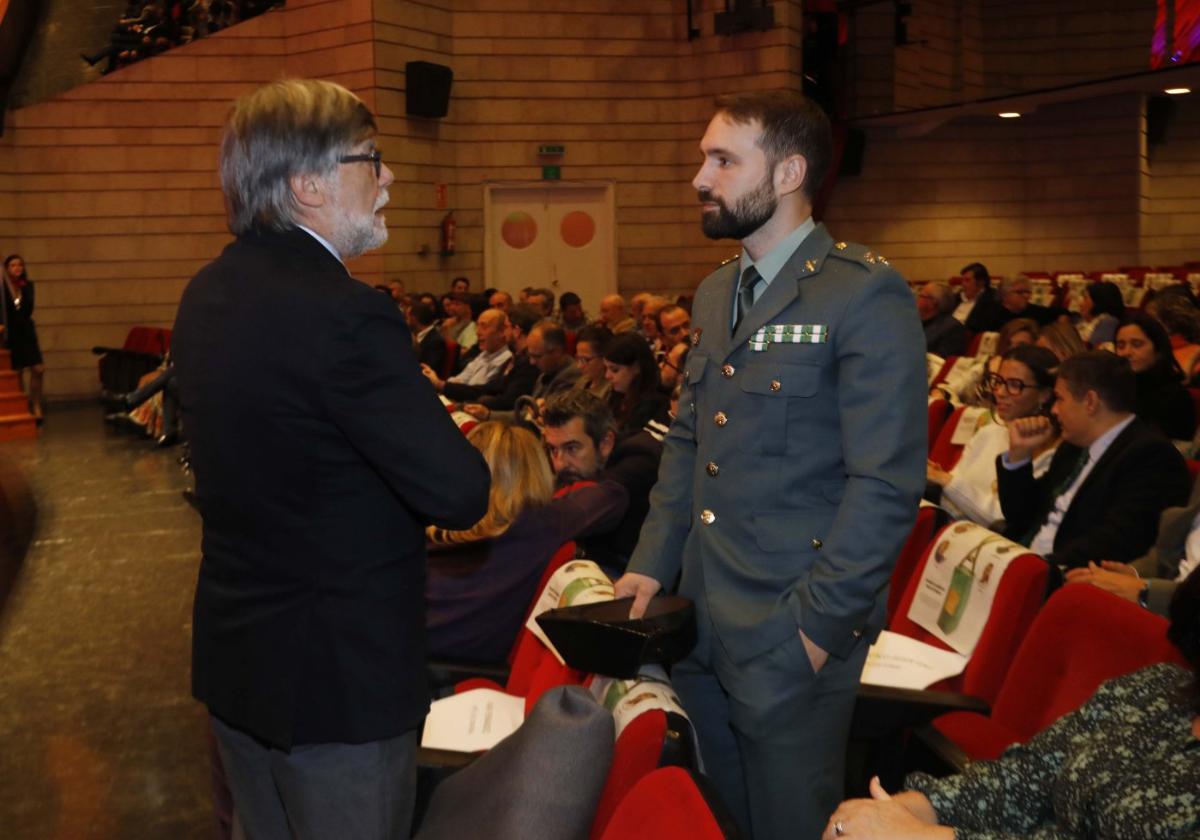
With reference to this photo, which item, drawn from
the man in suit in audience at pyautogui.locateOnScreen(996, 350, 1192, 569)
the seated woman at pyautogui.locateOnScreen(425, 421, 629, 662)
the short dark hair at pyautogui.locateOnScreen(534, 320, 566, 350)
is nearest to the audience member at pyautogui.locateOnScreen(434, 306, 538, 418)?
the short dark hair at pyautogui.locateOnScreen(534, 320, 566, 350)

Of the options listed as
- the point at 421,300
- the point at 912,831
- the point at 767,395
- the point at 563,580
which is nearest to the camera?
the point at 912,831

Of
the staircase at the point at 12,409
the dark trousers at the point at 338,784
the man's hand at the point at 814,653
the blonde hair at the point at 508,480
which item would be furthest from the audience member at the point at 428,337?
the dark trousers at the point at 338,784

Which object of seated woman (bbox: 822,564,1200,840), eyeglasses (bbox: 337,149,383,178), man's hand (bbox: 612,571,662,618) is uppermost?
eyeglasses (bbox: 337,149,383,178)

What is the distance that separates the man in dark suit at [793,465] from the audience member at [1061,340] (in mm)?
3049

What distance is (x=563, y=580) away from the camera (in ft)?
8.74

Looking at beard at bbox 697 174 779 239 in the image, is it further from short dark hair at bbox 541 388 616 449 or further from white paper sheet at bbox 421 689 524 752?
short dark hair at bbox 541 388 616 449

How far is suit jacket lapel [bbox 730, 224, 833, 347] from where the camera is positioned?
195cm

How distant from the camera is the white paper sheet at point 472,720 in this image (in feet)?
8.05

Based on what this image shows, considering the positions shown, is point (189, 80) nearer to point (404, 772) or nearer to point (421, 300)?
point (421, 300)

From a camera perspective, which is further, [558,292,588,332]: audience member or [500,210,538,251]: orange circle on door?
[500,210,538,251]: orange circle on door

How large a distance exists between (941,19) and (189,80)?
9.07 metres

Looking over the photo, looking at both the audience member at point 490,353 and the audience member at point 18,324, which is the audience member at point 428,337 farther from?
the audience member at point 18,324

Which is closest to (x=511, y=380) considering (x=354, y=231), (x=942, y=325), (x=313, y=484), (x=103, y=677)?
(x=942, y=325)

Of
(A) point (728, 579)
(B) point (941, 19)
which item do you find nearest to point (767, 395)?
(A) point (728, 579)
